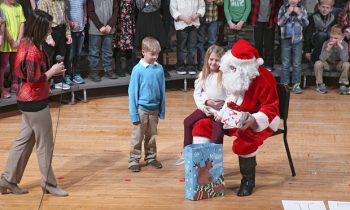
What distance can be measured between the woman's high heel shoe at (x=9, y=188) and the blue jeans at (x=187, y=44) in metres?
3.68

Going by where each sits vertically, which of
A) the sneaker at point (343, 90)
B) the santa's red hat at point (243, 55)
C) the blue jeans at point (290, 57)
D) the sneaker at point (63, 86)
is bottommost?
the sneaker at point (343, 90)

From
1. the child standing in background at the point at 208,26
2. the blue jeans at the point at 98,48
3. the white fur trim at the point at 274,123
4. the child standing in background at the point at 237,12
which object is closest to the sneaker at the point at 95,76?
the blue jeans at the point at 98,48

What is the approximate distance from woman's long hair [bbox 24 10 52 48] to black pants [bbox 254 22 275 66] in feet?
14.0

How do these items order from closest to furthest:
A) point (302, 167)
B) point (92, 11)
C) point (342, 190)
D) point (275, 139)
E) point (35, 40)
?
1. point (35, 40)
2. point (342, 190)
3. point (302, 167)
4. point (275, 139)
5. point (92, 11)

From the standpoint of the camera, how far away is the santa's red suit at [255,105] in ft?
16.8

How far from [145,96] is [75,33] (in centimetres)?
250

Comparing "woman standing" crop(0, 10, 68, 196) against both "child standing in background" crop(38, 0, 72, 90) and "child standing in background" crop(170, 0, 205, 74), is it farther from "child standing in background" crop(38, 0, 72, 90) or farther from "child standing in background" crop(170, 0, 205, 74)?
"child standing in background" crop(170, 0, 205, 74)

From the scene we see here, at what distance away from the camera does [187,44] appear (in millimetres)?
Result: 8609

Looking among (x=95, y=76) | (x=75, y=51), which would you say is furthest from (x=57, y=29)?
(x=95, y=76)

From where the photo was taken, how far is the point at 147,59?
573cm

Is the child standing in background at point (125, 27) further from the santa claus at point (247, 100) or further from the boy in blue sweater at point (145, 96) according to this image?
the santa claus at point (247, 100)

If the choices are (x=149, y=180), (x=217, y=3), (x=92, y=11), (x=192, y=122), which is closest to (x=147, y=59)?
(x=192, y=122)

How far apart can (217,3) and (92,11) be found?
1.59 meters

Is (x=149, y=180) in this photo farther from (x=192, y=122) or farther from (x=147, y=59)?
(x=147, y=59)
